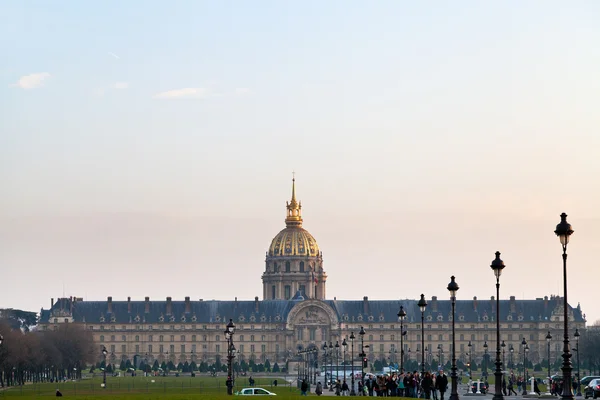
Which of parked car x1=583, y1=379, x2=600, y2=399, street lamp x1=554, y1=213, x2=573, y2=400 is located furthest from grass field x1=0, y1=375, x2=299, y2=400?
street lamp x1=554, y1=213, x2=573, y2=400

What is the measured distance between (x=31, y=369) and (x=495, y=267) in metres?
90.6

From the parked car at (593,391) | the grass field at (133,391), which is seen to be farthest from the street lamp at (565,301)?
the parked car at (593,391)

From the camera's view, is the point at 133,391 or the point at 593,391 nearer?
the point at 593,391

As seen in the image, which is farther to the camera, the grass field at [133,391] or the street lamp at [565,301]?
the grass field at [133,391]

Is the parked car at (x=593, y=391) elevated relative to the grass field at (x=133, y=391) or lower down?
elevated

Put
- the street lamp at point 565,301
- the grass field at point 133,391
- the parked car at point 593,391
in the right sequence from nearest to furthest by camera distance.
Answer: the street lamp at point 565,301 < the grass field at point 133,391 < the parked car at point 593,391

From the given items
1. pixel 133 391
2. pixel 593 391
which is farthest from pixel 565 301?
pixel 133 391

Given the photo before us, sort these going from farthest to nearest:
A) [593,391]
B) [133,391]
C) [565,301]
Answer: [133,391], [593,391], [565,301]

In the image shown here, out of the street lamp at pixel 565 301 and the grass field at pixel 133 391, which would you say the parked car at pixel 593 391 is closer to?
the grass field at pixel 133 391

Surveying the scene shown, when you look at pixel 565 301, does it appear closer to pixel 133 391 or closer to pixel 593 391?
pixel 593 391

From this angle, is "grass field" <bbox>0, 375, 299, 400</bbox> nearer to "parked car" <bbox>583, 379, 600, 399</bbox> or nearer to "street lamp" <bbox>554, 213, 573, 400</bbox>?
"parked car" <bbox>583, 379, 600, 399</bbox>

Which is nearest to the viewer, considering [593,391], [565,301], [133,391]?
[565,301]

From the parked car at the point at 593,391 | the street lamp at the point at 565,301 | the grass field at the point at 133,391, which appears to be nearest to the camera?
the street lamp at the point at 565,301

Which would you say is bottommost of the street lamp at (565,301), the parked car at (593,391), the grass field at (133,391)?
the grass field at (133,391)
